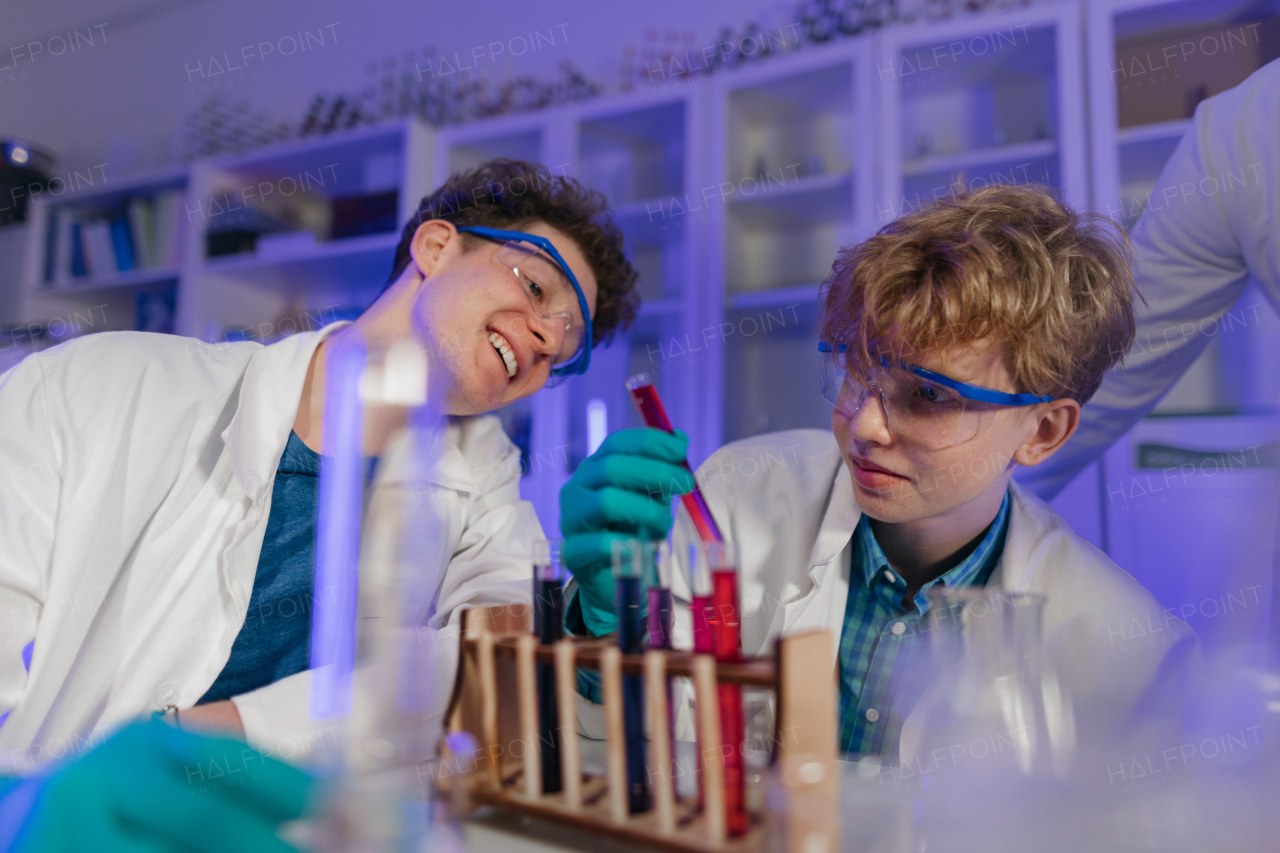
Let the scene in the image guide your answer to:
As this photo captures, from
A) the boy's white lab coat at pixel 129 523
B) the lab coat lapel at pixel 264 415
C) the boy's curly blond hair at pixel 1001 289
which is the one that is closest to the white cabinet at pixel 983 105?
the boy's curly blond hair at pixel 1001 289

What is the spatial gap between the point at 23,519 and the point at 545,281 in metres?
0.89

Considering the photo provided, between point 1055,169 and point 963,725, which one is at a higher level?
point 1055,169

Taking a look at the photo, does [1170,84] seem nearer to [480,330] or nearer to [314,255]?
[480,330]

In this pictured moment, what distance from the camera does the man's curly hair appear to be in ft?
5.57

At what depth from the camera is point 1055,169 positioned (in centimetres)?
238

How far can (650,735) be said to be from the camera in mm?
648

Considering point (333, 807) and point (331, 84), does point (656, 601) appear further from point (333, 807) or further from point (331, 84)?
point (331, 84)

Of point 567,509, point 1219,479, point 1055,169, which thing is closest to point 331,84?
point 1055,169

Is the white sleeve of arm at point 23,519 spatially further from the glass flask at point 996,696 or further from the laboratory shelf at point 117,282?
the laboratory shelf at point 117,282

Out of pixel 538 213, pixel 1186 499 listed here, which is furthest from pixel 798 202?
pixel 1186 499

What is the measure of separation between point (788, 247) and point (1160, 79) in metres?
1.21

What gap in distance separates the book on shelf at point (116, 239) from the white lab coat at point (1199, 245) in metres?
3.59

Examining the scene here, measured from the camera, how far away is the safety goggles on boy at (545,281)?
1494 millimetres

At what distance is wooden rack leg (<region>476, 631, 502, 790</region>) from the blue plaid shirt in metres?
0.52
